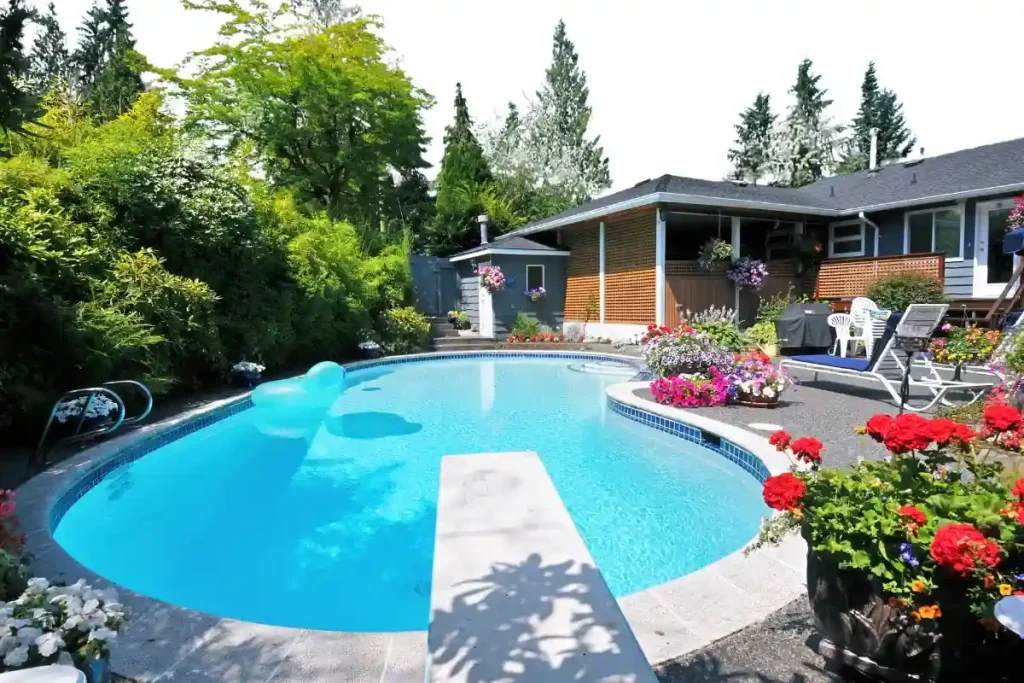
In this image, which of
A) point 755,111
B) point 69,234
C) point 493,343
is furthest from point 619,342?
point 755,111

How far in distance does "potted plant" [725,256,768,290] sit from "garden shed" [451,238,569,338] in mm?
5505

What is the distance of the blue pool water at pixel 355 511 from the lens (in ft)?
12.0

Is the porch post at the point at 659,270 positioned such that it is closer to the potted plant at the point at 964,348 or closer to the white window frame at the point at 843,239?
the white window frame at the point at 843,239

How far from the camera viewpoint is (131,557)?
406 centimetres

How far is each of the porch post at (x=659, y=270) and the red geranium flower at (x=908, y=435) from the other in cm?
1190

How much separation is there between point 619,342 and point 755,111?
31291 millimetres

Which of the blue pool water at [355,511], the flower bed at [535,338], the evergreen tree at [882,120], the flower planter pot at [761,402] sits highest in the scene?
the evergreen tree at [882,120]

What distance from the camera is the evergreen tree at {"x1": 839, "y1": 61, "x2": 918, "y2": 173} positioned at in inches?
1518

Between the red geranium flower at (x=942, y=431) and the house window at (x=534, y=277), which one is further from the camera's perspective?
the house window at (x=534, y=277)

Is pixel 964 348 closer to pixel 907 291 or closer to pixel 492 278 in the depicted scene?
pixel 907 291

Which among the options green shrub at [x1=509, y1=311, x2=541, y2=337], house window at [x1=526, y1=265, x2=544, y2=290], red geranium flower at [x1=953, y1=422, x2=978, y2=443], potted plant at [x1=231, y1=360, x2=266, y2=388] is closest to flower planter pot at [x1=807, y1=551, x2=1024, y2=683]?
red geranium flower at [x1=953, y1=422, x2=978, y2=443]

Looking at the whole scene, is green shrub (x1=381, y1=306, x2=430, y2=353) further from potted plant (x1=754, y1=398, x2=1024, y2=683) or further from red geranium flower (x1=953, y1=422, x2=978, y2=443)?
red geranium flower (x1=953, y1=422, x2=978, y2=443)

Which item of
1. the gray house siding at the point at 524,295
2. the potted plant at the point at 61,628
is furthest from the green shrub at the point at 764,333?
the potted plant at the point at 61,628

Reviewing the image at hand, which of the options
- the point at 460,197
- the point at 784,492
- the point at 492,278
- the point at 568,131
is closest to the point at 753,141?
the point at 568,131
